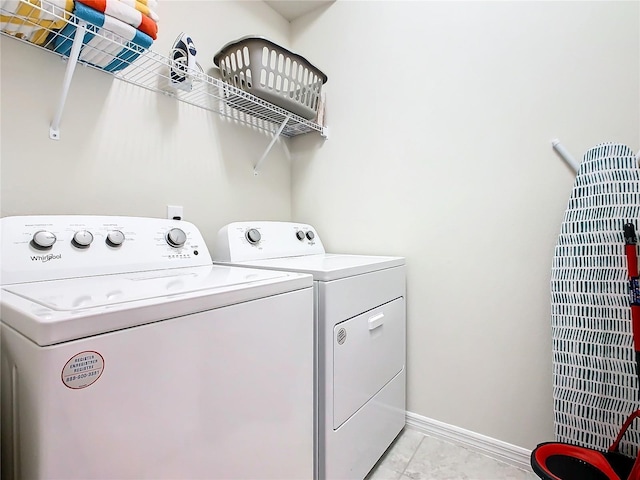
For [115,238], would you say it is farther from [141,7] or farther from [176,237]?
[141,7]

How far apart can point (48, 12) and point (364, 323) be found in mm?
1350

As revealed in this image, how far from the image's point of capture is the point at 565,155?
1.30m

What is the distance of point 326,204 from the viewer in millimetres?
1985

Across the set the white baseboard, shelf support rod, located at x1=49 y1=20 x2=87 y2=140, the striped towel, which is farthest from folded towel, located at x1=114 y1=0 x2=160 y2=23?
the white baseboard

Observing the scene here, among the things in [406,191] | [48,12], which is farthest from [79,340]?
[406,191]

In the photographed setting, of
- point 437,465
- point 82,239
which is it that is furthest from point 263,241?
point 437,465

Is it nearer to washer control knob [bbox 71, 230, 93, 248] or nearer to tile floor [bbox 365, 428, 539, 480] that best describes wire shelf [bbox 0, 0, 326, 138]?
washer control knob [bbox 71, 230, 93, 248]

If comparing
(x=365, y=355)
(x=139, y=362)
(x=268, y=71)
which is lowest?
(x=365, y=355)

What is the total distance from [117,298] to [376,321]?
3.17ft

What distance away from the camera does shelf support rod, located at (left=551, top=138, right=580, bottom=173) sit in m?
1.29

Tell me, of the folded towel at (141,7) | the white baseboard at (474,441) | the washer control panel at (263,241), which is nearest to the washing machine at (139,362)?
the washer control panel at (263,241)

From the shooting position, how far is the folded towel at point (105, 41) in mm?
975

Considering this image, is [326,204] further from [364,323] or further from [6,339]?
[6,339]

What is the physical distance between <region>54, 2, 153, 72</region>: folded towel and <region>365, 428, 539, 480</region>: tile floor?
1.81 metres
